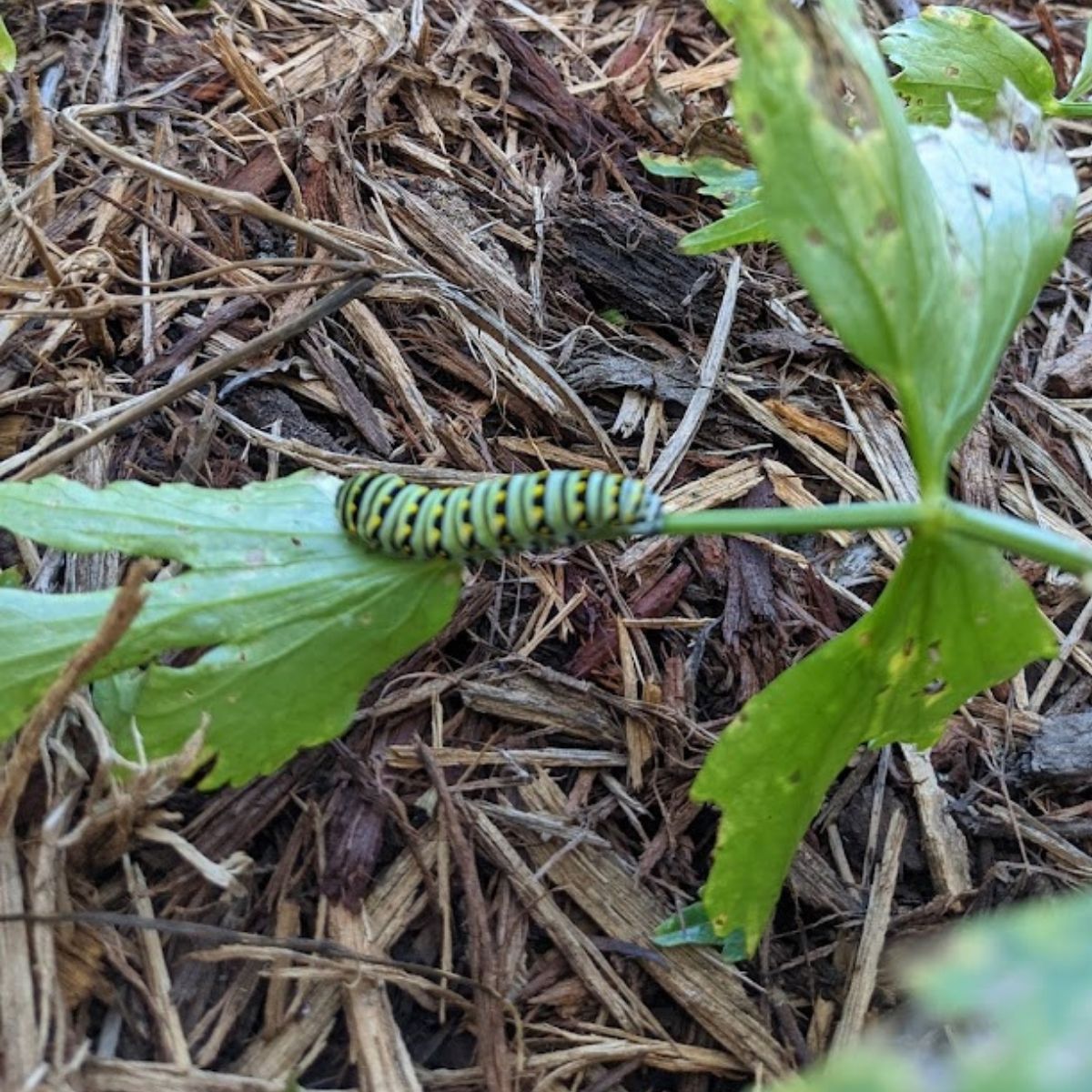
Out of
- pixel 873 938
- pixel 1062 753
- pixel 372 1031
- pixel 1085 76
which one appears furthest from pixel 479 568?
pixel 1085 76

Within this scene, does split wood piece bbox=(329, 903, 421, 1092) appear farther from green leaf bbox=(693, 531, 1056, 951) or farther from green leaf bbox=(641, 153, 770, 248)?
green leaf bbox=(641, 153, 770, 248)

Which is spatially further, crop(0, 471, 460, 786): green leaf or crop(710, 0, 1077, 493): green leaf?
crop(0, 471, 460, 786): green leaf

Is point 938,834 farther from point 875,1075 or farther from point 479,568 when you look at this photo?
point 875,1075

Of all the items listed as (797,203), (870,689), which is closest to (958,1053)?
(870,689)

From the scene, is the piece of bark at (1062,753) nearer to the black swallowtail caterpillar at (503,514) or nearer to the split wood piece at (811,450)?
the split wood piece at (811,450)

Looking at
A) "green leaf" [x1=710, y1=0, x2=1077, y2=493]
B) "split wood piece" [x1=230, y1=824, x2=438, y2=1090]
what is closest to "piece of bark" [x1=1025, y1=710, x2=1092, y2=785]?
"green leaf" [x1=710, y1=0, x2=1077, y2=493]

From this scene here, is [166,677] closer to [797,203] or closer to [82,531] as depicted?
[82,531]

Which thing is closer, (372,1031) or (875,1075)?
(875,1075)
